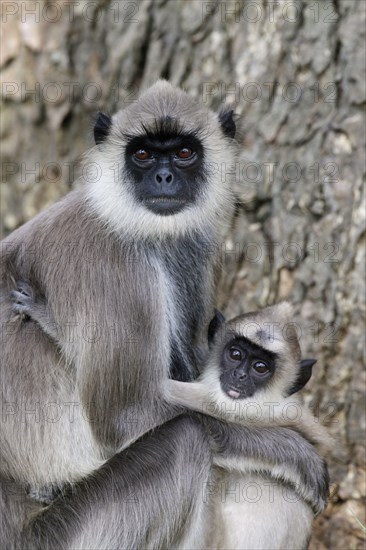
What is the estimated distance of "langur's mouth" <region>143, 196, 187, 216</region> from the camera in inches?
179

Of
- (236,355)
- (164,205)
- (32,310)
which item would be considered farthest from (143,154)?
(236,355)

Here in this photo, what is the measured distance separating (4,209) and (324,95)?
258 cm

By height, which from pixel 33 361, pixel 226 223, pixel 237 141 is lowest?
pixel 33 361

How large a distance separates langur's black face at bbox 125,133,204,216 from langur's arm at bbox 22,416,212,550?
1.02m

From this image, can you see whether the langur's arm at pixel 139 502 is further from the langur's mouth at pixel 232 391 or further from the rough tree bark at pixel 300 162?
the rough tree bark at pixel 300 162

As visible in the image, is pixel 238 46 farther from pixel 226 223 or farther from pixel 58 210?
pixel 58 210

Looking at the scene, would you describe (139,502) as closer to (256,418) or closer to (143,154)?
(256,418)

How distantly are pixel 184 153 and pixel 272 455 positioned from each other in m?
1.42

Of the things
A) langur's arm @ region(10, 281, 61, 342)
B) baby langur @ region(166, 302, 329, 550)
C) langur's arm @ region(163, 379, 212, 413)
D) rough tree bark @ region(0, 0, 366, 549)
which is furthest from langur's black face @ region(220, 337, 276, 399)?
rough tree bark @ region(0, 0, 366, 549)

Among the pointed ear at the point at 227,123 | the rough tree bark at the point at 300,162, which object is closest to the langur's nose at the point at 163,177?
the pointed ear at the point at 227,123

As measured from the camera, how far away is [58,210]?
4.71 metres

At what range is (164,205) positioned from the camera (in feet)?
14.9

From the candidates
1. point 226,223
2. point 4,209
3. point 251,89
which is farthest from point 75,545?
point 4,209

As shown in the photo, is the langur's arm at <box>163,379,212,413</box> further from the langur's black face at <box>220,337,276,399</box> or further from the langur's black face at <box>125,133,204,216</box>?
the langur's black face at <box>125,133,204,216</box>
